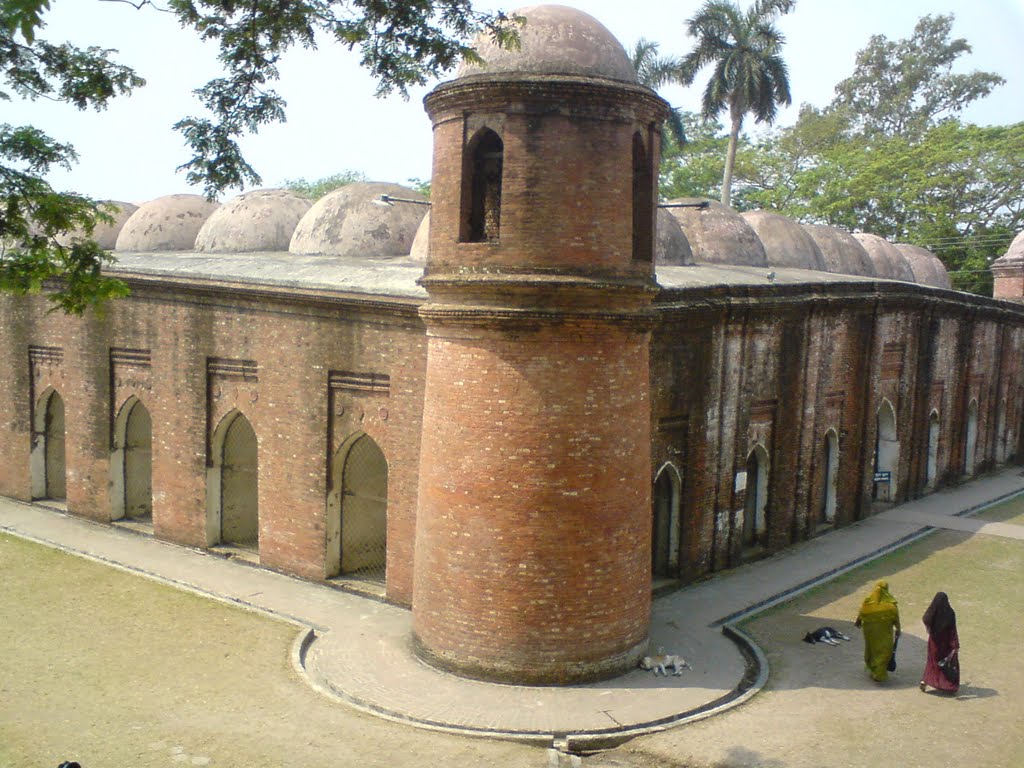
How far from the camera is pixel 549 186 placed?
10281 millimetres

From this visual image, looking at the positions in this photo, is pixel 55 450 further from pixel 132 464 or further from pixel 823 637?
pixel 823 637

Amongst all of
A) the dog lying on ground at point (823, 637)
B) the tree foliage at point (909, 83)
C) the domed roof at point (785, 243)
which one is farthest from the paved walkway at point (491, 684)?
the tree foliage at point (909, 83)

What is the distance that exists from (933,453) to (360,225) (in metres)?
14.0

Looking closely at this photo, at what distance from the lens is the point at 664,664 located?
36.5ft

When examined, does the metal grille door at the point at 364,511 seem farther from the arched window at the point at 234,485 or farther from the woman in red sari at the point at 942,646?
the woman in red sari at the point at 942,646

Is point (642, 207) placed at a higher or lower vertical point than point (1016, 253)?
lower

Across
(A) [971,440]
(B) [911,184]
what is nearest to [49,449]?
(A) [971,440]

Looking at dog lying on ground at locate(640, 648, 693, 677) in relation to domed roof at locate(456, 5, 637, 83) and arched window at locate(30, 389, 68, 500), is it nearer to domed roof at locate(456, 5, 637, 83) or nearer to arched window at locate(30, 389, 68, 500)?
domed roof at locate(456, 5, 637, 83)

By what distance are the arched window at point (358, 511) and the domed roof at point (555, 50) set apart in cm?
549

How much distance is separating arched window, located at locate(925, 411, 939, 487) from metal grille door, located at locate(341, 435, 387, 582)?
13605 mm

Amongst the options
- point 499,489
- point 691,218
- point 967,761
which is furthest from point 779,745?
point 691,218

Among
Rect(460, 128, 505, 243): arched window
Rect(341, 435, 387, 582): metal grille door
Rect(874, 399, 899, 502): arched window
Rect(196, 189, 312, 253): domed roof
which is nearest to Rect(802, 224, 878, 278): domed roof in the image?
Rect(874, 399, 899, 502): arched window

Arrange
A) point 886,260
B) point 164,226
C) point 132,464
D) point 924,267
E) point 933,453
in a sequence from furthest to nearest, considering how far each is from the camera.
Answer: point 924,267 → point 886,260 → point 933,453 → point 164,226 → point 132,464

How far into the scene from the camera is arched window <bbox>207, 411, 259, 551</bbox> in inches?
614
